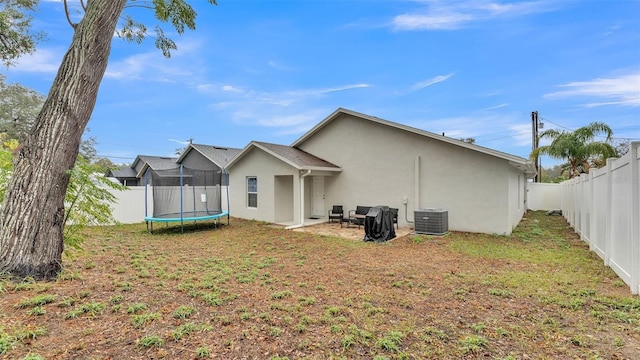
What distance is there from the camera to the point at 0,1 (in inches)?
290

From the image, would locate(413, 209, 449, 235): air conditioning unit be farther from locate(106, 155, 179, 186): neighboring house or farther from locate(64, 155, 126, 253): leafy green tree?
locate(106, 155, 179, 186): neighboring house

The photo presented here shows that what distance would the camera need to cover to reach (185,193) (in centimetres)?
1245

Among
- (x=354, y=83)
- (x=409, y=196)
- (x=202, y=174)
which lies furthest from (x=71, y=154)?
(x=354, y=83)

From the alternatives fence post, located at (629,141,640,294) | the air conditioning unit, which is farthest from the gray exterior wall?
fence post, located at (629,141,640,294)

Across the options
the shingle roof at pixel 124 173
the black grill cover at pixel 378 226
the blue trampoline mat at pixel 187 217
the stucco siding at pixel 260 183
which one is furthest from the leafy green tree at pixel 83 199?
the shingle roof at pixel 124 173

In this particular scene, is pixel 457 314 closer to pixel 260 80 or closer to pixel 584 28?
pixel 584 28

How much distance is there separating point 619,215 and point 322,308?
523 cm

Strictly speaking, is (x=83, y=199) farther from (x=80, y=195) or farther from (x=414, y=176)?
(x=414, y=176)

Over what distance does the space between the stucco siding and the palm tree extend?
15.6 meters

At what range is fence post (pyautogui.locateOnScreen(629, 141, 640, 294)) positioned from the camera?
409 cm

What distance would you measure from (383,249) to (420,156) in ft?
15.7

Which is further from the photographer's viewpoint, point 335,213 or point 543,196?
point 543,196

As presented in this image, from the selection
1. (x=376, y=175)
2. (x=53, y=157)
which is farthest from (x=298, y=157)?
(x=53, y=157)

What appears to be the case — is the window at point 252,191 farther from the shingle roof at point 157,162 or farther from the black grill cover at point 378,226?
the shingle roof at point 157,162
